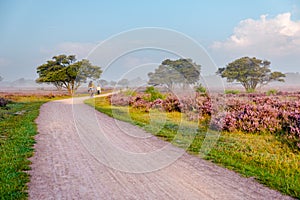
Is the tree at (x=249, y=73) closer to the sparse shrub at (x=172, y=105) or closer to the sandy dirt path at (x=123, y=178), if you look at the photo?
the sparse shrub at (x=172, y=105)

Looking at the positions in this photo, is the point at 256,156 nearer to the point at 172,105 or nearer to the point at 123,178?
the point at 123,178

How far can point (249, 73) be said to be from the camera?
62.1 meters

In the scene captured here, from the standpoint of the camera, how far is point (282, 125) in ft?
34.8

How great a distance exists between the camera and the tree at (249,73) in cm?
6191

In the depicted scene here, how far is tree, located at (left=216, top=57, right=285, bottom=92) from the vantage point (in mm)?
61906

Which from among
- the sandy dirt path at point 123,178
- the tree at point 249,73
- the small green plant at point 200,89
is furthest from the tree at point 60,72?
the sandy dirt path at point 123,178

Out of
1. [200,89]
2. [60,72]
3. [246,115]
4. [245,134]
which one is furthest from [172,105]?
[60,72]

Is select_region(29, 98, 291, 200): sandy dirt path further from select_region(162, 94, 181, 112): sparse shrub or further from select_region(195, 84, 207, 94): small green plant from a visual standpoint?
select_region(195, 84, 207, 94): small green plant

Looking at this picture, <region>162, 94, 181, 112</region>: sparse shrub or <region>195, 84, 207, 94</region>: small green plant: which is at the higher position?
<region>195, 84, 207, 94</region>: small green plant

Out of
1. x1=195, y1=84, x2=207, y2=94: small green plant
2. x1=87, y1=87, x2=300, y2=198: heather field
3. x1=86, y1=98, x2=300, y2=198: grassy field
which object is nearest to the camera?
x1=86, y1=98, x2=300, y2=198: grassy field

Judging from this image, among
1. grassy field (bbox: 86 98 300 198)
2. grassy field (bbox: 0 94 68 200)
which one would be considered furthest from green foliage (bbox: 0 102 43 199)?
grassy field (bbox: 86 98 300 198)

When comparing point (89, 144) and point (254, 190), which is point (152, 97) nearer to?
point (89, 144)

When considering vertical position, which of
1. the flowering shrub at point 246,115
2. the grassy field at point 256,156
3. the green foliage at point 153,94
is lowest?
the grassy field at point 256,156

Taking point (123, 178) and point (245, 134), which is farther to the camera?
point (245, 134)
